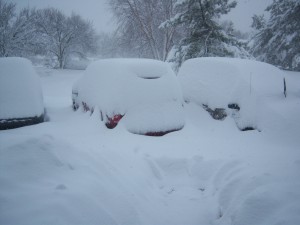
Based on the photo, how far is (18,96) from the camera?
5684mm

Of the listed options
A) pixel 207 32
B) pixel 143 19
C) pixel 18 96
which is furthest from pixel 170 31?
pixel 18 96

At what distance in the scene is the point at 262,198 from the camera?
2.80 meters

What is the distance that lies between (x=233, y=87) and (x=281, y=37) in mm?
15906

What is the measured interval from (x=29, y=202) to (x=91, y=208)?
0.63 meters

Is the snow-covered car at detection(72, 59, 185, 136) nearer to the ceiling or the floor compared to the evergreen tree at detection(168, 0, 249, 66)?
nearer to the floor

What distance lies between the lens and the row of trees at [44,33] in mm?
23234

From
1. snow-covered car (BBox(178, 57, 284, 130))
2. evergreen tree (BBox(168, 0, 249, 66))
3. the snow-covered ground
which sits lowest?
the snow-covered ground

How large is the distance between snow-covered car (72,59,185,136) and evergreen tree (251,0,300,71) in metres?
14.0

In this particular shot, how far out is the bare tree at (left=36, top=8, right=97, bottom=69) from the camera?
102 ft

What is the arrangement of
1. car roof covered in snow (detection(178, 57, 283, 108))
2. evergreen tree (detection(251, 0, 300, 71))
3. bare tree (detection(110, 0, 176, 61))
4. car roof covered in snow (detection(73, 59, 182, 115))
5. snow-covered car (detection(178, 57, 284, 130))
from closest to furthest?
car roof covered in snow (detection(73, 59, 182, 115))
snow-covered car (detection(178, 57, 284, 130))
car roof covered in snow (detection(178, 57, 283, 108))
evergreen tree (detection(251, 0, 300, 71))
bare tree (detection(110, 0, 176, 61))

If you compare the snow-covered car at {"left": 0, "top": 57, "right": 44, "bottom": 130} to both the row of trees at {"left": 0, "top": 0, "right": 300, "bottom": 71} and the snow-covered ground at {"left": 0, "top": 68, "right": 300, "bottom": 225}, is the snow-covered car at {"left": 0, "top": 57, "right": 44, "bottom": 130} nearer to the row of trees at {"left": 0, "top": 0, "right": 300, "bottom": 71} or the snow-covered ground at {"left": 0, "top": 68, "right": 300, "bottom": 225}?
the snow-covered ground at {"left": 0, "top": 68, "right": 300, "bottom": 225}

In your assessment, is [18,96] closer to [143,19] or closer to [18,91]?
[18,91]

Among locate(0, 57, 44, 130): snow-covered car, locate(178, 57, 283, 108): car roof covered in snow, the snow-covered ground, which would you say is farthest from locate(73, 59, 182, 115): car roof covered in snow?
locate(0, 57, 44, 130): snow-covered car

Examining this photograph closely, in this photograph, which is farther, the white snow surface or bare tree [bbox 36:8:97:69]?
bare tree [bbox 36:8:97:69]
